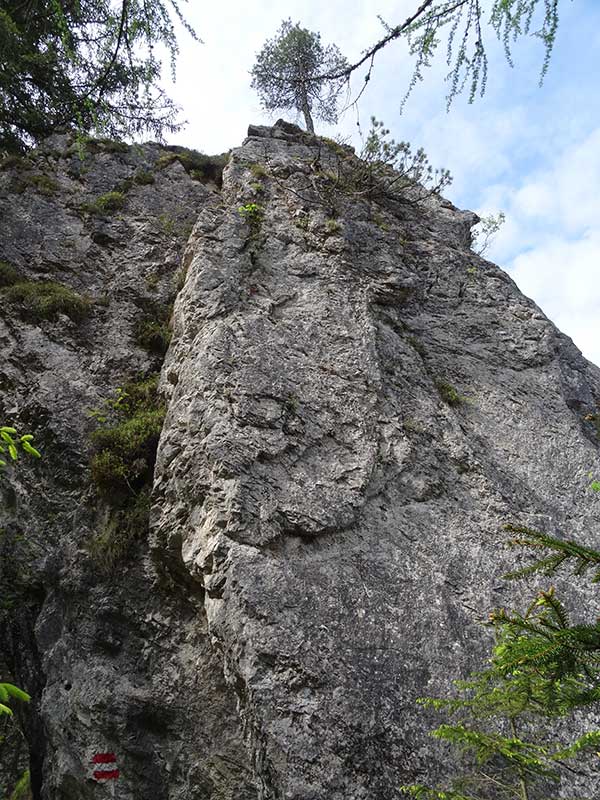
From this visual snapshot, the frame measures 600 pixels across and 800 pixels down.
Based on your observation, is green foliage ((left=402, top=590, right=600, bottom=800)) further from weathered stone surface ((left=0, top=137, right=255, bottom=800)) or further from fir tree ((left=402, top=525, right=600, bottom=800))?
weathered stone surface ((left=0, top=137, right=255, bottom=800))

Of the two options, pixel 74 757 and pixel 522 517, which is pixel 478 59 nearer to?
pixel 522 517

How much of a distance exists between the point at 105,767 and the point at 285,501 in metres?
2.61

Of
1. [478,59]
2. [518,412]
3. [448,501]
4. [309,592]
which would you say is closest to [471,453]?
[448,501]

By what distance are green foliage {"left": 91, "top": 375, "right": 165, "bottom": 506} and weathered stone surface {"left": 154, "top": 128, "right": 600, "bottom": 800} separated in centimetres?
46

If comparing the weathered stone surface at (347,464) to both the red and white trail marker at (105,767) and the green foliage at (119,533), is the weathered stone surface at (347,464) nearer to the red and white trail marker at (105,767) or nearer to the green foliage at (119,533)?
the green foliage at (119,533)

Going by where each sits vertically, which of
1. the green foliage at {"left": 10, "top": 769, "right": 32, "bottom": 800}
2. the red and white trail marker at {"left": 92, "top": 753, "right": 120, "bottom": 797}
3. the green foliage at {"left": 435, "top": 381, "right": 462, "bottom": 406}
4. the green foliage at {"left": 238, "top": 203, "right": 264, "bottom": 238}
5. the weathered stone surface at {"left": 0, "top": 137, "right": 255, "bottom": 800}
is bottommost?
the green foliage at {"left": 10, "top": 769, "right": 32, "bottom": 800}

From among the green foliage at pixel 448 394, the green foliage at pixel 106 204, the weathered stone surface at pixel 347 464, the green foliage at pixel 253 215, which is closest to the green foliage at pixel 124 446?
the weathered stone surface at pixel 347 464

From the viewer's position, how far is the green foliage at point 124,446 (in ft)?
19.7

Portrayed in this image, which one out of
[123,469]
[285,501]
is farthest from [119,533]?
[285,501]

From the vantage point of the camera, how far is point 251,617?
407 centimetres

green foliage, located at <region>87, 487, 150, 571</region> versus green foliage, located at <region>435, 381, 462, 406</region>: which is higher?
green foliage, located at <region>435, 381, 462, 406</region>

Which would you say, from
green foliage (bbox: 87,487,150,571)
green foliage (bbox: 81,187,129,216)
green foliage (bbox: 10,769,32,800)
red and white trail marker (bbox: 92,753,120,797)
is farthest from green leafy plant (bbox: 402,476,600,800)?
green foliage (bbox: 81,187,129,216)

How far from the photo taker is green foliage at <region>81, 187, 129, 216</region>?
9.63m

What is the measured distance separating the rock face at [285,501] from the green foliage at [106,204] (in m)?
1.39
